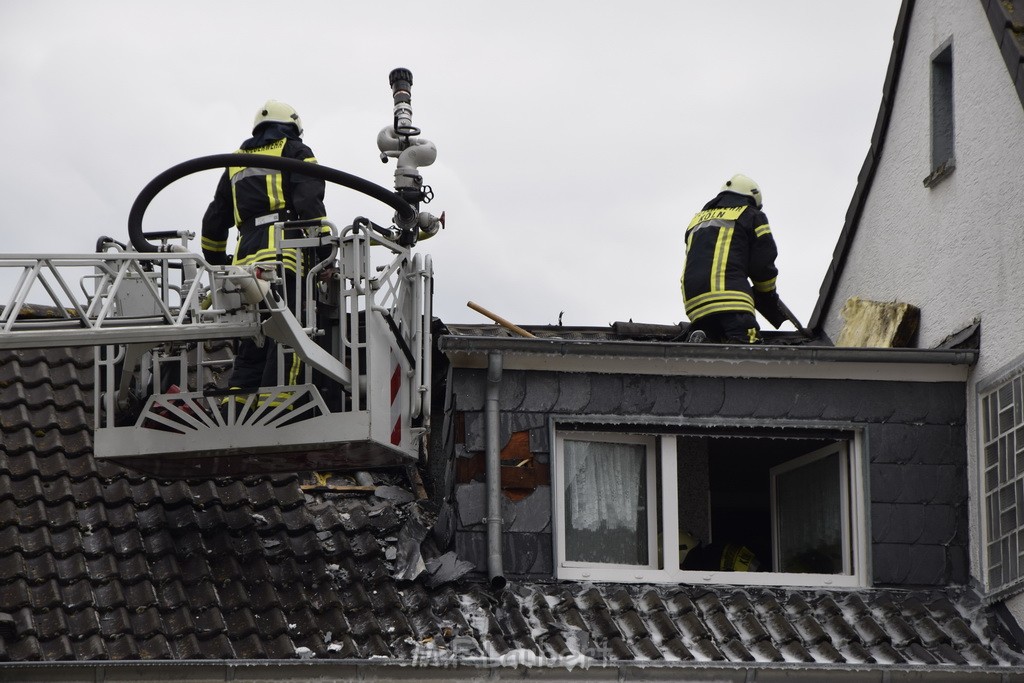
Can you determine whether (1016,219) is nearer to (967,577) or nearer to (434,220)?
(967,577)

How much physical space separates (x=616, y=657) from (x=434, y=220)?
2.99m

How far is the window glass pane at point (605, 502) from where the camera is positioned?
Result: 1058 cm

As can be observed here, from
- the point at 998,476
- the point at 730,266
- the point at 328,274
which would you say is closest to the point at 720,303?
the point at 730,266

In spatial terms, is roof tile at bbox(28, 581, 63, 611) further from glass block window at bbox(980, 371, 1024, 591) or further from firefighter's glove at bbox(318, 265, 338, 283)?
glass block window at bbox(980, 371, 1024, 591)

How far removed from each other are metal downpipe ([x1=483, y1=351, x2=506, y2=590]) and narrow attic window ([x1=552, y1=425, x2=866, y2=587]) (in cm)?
38

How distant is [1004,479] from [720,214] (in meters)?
3.46

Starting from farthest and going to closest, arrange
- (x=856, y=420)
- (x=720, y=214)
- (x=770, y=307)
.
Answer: (x=770, y=307), (x=720, y=214), (x=856, y=420)

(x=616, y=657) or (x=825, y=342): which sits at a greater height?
(x=825, y=342)

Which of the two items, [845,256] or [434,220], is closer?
[434,220]

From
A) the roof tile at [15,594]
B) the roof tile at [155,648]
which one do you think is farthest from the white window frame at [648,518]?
the roof tile at [15,594]

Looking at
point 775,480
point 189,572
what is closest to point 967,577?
point 775,480

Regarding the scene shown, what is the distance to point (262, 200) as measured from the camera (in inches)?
431

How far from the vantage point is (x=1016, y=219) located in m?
10.5

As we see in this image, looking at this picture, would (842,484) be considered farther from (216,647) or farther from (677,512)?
(216,647)
